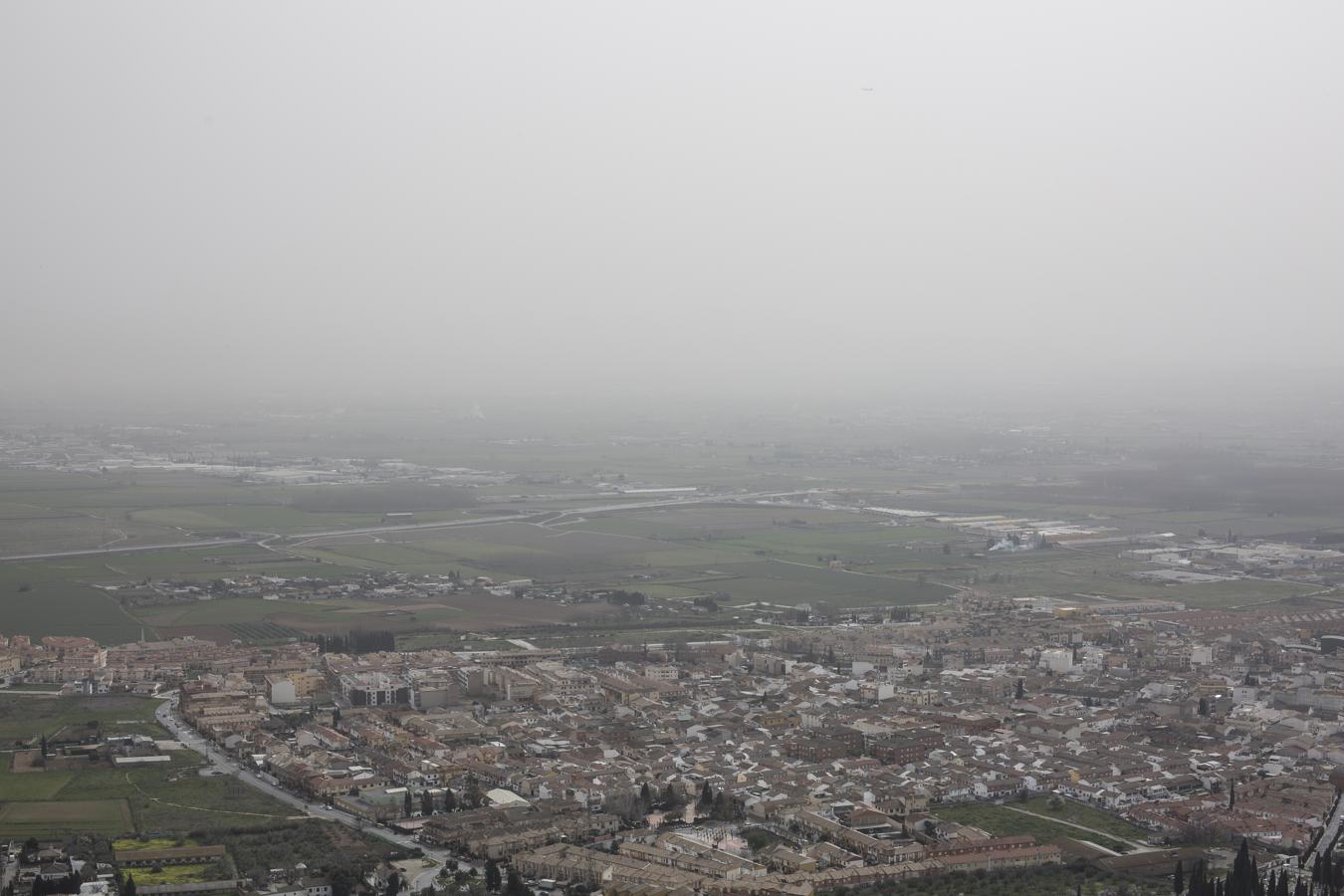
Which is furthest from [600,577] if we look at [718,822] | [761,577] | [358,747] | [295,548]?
[718,822]

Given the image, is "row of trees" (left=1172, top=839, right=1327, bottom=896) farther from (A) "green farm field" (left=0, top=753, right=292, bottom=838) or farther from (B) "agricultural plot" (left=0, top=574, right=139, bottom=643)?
(B) "agricultural plot" (left=0, top=574, right=139, bottom=643)

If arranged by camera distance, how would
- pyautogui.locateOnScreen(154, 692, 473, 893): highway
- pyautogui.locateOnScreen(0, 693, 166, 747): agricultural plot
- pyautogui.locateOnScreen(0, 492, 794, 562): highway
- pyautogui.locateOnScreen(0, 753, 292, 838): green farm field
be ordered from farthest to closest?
pyautogui.locateOnScreen(0, 492, 794, 562): highway, pyautogui.locateOnScreen(0, 693, 166, 747): agricultural plot, pyautogui.locateOnScreen(0, 753, 292, 838): green farm field, pyautogui.locateOnScreen(154, 692, 473, 893): highway

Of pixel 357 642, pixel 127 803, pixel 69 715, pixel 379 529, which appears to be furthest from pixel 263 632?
pixel 379 529

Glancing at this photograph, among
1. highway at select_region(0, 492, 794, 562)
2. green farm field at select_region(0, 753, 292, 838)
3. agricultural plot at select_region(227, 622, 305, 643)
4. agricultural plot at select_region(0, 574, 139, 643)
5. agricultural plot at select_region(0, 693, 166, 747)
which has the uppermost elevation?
highway at select_region(0, 492, 794, 562)

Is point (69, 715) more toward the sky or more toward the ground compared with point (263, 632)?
more toward the ground

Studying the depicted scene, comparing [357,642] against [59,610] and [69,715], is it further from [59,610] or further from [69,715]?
[59,610]

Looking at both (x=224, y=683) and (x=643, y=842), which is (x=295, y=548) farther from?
(x=643, y=842)

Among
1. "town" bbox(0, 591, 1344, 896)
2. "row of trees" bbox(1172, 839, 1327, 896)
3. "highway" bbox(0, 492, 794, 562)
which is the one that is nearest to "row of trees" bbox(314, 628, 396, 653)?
"town" bbox(0, 591, 1344, 896)

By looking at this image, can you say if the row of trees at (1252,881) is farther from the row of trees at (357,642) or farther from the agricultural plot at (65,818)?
the row of trees at (357,642)
